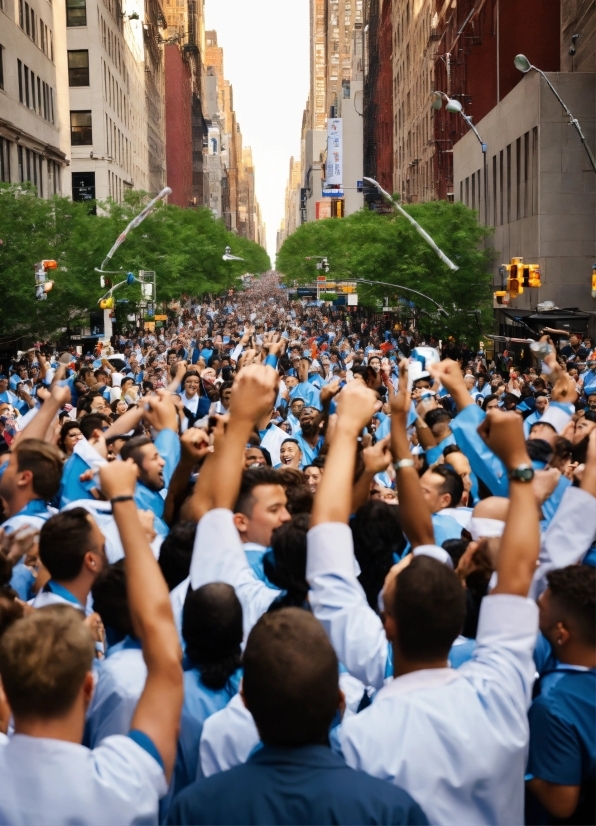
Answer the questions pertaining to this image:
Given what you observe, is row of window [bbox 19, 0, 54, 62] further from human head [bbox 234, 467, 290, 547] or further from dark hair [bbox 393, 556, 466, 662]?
dark hair [bbox 393, 556, 466, 662]

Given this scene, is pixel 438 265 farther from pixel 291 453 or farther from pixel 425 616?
pixel 425 616

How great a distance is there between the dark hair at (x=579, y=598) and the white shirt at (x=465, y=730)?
508mm

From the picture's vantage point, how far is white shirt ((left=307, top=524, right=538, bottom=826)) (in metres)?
3.23

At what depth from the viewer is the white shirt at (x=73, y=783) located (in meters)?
3.05

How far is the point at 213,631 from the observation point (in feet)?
13.8

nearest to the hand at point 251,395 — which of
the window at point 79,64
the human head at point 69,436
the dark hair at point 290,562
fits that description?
the dark hair at point 290,562

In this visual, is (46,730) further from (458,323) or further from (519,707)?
(458,323)

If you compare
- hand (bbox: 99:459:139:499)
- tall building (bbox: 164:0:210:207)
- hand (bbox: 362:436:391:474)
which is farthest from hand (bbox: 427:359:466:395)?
tall building (bbox: 164:0:210:207)

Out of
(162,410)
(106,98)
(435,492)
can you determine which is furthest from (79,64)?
(162,410)

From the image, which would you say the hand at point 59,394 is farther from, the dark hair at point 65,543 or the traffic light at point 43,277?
the traffic light at point 43,277

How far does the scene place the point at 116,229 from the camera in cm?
5366

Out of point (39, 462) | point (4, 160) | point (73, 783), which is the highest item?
point (4, 160)

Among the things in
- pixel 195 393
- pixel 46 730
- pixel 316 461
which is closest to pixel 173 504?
pixel 316 461

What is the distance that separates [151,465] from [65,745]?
429 centimetres
